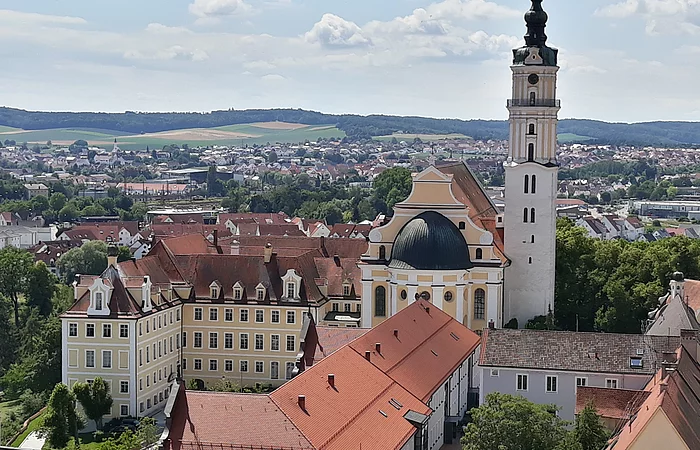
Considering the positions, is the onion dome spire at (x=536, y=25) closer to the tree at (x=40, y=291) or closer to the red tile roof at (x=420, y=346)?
the red tile roof at (x=420, y=346)

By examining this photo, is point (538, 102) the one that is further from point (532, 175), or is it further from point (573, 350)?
point (573, 350)

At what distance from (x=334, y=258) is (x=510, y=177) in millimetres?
12915

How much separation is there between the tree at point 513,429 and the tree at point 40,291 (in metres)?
62.7

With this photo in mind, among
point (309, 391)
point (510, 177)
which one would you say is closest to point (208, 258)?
point (510, 177)

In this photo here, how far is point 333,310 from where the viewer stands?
7919 centimetres

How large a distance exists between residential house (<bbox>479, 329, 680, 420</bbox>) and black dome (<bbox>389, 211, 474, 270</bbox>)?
1576 cm

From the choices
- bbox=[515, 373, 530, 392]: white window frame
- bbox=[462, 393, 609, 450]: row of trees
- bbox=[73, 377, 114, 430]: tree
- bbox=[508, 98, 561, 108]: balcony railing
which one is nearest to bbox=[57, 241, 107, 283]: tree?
bbox=[73, 377, 114, 430]: tree

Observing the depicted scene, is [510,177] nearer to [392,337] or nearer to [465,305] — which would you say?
[465,305]

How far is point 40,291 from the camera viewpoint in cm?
10169

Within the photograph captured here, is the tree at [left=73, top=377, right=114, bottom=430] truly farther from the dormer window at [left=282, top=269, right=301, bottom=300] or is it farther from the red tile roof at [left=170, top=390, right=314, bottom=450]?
the red tile roof at [left=170, top=390, right=314, bottom=450]

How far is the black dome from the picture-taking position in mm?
74000

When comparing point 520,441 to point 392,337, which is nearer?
point 520,441

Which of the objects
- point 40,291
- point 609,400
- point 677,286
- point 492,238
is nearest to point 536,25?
point 492,238

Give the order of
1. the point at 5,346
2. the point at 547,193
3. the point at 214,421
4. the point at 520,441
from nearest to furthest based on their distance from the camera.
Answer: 1. the point at 214,421
2. the point at 520,441
3. the point at 547,193
4. the point at 5,346
